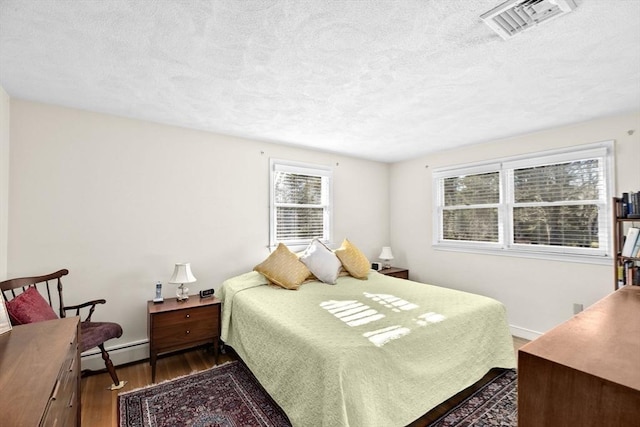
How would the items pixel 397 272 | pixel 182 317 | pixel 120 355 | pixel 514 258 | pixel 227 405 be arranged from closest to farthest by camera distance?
pixel 227 405 → pixel 182 317 → pixel 120 355 → pixel 514 258 → pixel 397 272

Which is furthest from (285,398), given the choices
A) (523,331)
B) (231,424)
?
(523,331)

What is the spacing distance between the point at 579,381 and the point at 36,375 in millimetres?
1670

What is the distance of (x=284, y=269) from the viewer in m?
3.30

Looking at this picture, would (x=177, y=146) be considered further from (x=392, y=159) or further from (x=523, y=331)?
(x=523, y=331)

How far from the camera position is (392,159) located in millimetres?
4848

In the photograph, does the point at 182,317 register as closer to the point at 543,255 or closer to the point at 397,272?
the point at 397,272

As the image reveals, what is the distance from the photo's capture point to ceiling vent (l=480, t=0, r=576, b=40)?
4.65 feet

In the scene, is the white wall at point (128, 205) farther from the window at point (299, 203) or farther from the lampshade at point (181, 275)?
the lampshade at point (181, 275)

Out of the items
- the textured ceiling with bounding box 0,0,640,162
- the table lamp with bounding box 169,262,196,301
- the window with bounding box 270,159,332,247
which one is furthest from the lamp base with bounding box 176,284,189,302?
the textured ceiling with bounding box 0,0,640,162

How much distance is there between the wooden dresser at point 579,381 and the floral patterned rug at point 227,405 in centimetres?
163

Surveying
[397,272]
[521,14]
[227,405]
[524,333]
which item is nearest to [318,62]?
[521,14]

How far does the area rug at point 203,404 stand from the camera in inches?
81.0

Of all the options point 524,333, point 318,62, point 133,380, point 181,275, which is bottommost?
point 133,380

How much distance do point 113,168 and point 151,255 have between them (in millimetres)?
932
